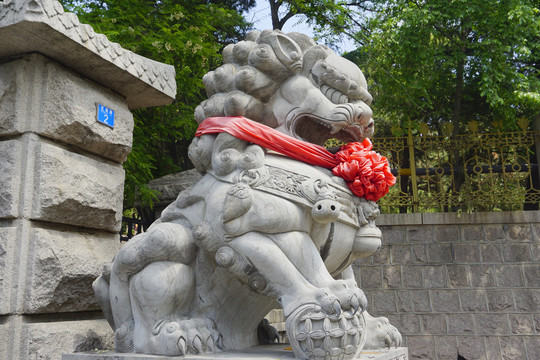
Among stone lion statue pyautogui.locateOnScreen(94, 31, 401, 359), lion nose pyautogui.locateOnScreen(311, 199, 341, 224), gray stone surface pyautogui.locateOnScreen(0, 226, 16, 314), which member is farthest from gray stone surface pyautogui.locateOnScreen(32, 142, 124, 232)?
lion nose pyautogui.locateOnScreen(311, 199, 341, 224)

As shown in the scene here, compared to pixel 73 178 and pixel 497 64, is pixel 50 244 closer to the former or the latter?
pixel 73 178

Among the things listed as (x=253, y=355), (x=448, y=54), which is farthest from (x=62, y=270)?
(x=448, y=54)

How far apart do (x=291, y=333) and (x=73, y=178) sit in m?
1.61

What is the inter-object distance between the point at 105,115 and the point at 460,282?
491 centimetres

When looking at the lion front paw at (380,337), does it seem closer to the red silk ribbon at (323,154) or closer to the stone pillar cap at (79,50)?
the red silk ribbon at (323,154)

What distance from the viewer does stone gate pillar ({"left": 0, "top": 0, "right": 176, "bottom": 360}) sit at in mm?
2244

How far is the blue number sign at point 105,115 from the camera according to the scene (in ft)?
8.94

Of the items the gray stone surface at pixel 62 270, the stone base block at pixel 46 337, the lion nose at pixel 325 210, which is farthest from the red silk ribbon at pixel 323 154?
the stone base block at pixel 46 337

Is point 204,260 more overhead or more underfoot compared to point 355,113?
more underfoot

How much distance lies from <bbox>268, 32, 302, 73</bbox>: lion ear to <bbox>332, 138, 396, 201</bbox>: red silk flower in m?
0.42

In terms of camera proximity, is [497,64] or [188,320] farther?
[497,64]

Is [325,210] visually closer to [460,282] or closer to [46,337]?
[46,337]

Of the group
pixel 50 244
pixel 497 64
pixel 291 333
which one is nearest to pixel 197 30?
pixel 497 64

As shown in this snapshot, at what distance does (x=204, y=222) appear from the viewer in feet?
5.81
